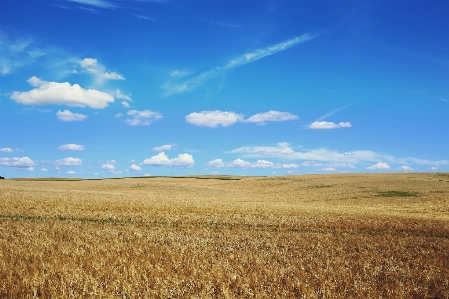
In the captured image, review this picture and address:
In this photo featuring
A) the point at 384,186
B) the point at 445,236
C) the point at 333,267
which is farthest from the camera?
the point at 384,186

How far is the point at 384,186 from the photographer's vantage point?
59562 mm

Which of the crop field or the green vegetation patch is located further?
the green vegetation patch

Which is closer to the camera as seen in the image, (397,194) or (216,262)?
(216,262)

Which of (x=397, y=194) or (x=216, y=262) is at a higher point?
(x=216, y=262)

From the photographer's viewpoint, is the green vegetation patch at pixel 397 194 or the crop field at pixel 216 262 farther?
the green vegetation patch at pixel 397 194

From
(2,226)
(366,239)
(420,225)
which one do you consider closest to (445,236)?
(420,225)

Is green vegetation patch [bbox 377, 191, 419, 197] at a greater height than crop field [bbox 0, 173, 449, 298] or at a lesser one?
lesser

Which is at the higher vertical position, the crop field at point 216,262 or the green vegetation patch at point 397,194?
the crop field at point 216,262

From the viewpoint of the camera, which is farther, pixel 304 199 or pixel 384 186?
pixel 384 186

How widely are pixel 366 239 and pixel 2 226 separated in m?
16.9

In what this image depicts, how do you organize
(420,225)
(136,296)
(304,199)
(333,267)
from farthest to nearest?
1. (304,199)
2. (420,225)
3. (333,267)
4. (136,296)

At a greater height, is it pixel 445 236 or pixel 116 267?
pixel 116 267

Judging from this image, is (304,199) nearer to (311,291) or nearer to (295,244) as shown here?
(295,244)

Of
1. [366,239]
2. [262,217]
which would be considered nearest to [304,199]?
[262,217]
